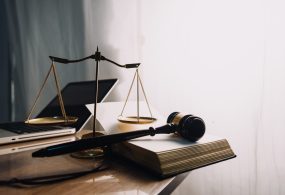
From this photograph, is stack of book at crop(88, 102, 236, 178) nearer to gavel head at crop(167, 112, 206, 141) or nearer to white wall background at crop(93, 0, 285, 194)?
gavel head at crop(167, 112, 206, 141)

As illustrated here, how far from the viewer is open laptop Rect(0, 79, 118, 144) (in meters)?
0.63

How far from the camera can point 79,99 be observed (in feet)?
2.94

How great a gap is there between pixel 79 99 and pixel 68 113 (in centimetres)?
6

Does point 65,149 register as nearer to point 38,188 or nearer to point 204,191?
→ point 38,188

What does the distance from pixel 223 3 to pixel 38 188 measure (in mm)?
700

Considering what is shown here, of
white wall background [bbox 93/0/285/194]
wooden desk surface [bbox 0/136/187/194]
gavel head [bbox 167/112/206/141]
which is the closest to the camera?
wooden desk surface [bbox 0/136/187/194]

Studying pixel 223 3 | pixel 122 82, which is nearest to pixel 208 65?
pixel 223 3

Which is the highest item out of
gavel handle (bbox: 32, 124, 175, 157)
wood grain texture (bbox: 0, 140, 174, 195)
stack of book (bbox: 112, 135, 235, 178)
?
gavel handle (bbox: 32, 124, 175, 157)

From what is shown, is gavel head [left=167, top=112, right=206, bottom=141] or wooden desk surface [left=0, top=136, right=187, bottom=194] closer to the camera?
wooden desk surface [left=0, top=136, right=187, bottom=194]

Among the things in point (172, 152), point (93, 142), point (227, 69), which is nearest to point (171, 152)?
point (172, 152)

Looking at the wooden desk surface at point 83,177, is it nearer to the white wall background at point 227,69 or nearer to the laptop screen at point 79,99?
the laptop screen at point 79,99

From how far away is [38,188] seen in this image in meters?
0.42

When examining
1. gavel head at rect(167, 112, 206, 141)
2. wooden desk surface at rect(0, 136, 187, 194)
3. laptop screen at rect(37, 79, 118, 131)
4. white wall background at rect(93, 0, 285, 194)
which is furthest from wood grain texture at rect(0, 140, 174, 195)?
white wall background at rect(93, 0, 285, 194)

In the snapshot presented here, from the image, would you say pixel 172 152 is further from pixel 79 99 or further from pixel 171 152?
pixel 79 99
